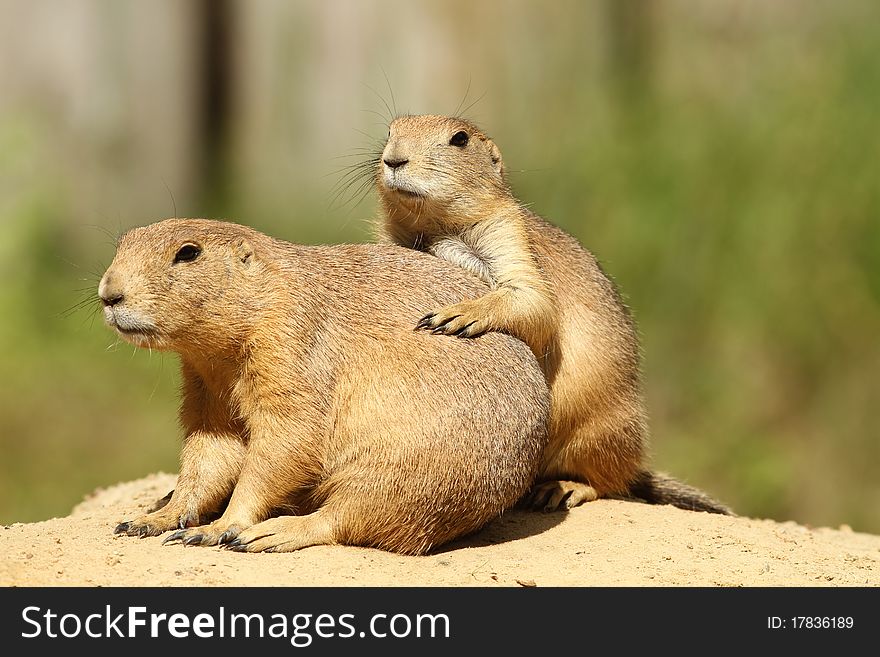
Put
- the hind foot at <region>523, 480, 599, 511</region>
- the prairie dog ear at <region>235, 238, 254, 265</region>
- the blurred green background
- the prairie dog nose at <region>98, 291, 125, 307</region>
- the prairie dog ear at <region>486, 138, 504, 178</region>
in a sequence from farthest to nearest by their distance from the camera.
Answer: the blurred green background < the prairie dog ear at <region>486, 138, 504, 178</region> < the hind foot at <region>523, 480, 599, 511</region> < the prairie dog ear at <region>235, 238, 254, 265</region> < the prairie dog nose at <region>98, 291, 125, 307</region>

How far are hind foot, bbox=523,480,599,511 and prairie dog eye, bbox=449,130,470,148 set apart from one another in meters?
2.17

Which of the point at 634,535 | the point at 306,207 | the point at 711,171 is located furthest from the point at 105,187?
the point at 634,535

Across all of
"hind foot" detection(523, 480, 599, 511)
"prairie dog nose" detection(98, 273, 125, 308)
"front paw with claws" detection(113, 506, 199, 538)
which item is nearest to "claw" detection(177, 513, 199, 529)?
"front paw with claws" detection(113, 506, 199, 538)

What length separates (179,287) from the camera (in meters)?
5.61

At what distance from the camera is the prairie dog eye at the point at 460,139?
7.38 metres

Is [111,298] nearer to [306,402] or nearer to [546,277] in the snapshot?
[306,402]

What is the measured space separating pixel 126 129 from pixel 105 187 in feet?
2.31

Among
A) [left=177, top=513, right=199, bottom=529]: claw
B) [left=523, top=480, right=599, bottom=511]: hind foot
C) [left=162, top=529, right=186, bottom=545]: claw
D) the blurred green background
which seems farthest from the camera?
the blurred green background

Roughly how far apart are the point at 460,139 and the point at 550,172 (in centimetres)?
577

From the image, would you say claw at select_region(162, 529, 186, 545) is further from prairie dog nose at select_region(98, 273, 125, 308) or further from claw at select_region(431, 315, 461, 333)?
claw at select_region(431, 315, 461, 333)

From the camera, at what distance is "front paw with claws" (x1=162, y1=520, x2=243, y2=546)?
5652 mm

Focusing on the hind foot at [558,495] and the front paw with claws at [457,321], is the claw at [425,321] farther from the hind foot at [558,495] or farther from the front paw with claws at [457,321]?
the hind foot at [558,495]

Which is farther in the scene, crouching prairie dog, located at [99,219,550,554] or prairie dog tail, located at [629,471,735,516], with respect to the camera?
prairie dog tail, located at [629,471,735,516]

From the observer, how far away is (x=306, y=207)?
13.4 meters
